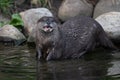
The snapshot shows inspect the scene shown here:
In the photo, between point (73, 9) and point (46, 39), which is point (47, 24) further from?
point (73, 9)

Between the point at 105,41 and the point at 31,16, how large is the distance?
166 cm

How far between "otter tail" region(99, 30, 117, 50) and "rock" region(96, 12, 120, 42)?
0.20 metres

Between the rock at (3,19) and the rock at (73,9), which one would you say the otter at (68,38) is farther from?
the rock at (3,19)

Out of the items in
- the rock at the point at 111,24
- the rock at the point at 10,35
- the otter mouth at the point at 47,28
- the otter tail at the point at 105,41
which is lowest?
the rock at the point at 10,35

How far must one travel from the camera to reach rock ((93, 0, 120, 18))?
29.1 ft

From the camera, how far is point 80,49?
7461mm

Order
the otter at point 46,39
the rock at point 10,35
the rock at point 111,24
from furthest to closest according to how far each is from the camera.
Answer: the rock at point 10,35 → the rock at point 111,24 → the otter at point 46,39

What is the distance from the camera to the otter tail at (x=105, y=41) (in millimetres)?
7711

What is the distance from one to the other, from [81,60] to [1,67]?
3.75 feet

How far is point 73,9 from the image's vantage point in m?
9.07

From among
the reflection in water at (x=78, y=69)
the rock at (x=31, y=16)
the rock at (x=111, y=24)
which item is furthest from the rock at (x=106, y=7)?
the reflection in water at (x=78, y=69)

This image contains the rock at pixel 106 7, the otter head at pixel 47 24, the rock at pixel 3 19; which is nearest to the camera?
the otter head at pixel 47 24

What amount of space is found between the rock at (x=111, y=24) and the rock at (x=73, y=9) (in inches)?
35.8

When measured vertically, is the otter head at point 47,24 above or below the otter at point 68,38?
above
